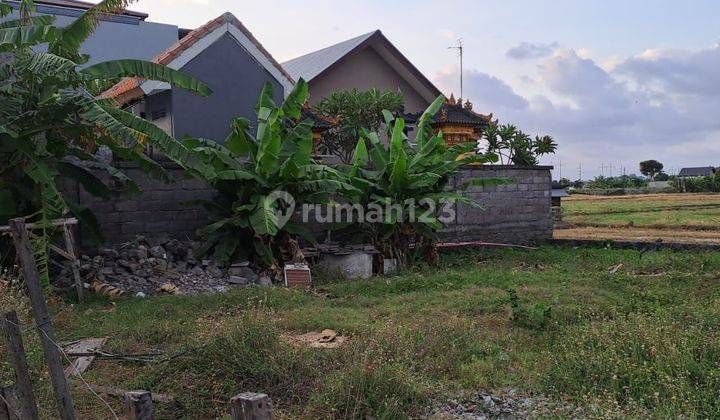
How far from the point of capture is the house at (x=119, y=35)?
52.7 ft

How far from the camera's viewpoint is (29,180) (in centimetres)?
691

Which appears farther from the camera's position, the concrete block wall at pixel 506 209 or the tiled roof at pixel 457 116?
the tiled roof at pixel 457 116

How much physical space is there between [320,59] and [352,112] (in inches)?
Answer: 226

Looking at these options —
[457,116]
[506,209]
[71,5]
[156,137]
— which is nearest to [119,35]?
[71,5]

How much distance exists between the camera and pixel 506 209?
12156mm

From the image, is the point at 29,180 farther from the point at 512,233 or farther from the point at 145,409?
the point at 512,233

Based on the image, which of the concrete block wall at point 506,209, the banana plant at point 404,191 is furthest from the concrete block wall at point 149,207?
the concrete block wall at point 506,209

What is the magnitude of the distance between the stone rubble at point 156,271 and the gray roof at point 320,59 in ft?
29.3

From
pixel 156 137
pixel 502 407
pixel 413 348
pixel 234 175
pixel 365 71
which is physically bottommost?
pixel 502 407

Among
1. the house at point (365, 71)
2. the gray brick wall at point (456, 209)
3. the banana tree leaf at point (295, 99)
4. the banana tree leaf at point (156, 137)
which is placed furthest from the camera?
the house at point (365, 71)

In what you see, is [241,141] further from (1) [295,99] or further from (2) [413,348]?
(2) [413,348]

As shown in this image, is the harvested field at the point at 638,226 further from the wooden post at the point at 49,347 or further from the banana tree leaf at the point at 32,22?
the wooden post at the point at 49,347

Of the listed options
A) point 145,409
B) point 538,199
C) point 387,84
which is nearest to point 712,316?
→ point 145,409

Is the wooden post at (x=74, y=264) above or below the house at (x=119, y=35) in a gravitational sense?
below
